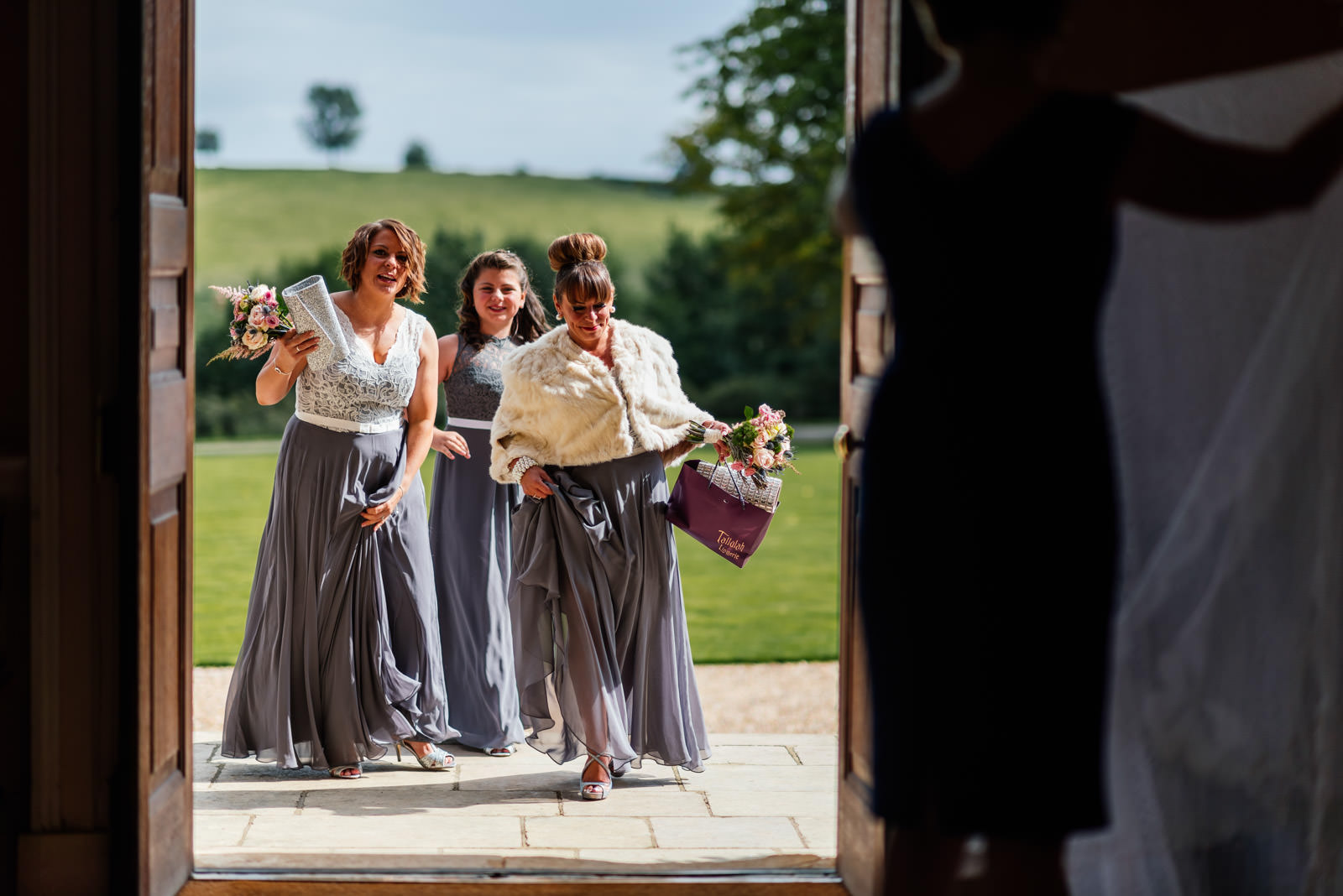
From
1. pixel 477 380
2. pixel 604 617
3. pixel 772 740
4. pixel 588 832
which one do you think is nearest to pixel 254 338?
pixel 477 380

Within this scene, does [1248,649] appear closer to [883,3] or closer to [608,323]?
[883,3]

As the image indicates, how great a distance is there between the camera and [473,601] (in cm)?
555

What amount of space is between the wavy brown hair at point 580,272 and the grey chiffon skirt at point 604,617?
0.60 metres

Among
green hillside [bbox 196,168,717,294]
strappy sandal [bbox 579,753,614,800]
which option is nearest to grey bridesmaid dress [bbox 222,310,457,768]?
strappy sandal [bbox 579,753,614,800]

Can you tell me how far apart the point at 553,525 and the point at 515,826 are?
1050mm

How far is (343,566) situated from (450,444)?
2.30 feet

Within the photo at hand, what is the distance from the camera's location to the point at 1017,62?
2.21 metres

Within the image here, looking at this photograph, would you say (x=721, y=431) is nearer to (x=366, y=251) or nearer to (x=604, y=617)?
(x=604, y=617)

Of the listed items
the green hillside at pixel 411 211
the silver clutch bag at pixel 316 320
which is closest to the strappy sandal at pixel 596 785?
the silver clutch bag at pixel 316 320

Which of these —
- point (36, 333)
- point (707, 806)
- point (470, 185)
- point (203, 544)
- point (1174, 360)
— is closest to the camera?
point (1174, 360)

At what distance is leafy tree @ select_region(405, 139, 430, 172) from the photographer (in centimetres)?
4016

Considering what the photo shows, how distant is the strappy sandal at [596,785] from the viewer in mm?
4820

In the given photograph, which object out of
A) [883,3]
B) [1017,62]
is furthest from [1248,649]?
[883,3]

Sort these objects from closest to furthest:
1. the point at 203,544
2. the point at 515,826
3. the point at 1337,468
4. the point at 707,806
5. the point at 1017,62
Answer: the point at 1017,62 → the point at 1337,468 → the point at 515,826 → the point at 707,806 → the point at 203,544
